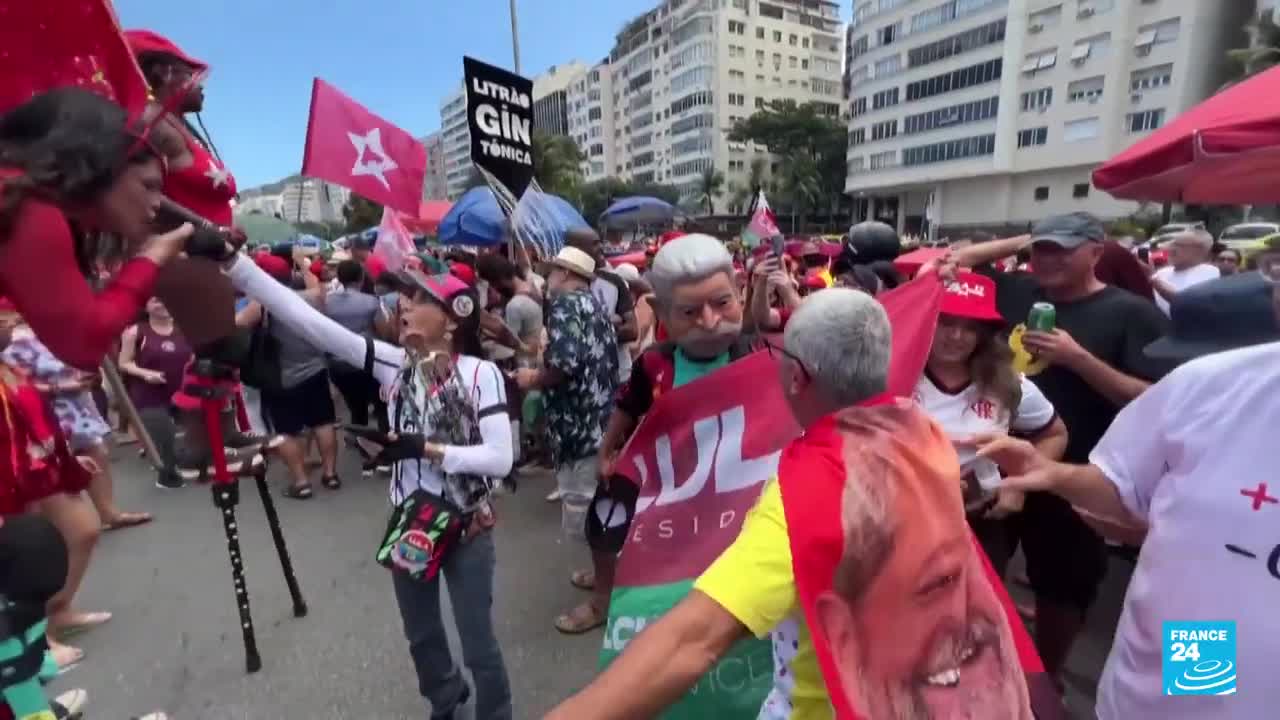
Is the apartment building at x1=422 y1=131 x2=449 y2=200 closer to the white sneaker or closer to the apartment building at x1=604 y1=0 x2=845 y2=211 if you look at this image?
the apartment building at x1=604 y1=0 x2=845 y2=211

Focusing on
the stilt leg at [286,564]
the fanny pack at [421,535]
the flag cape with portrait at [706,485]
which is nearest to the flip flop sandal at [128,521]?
the stilt leg at [286,564]

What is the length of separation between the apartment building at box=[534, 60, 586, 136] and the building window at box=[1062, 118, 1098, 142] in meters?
76.1

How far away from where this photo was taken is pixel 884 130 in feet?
183

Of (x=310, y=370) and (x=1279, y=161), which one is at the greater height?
(x=1279, y=161)

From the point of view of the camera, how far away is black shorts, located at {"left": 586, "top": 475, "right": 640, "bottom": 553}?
2793 mm

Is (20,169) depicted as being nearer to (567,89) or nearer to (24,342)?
(24,342)

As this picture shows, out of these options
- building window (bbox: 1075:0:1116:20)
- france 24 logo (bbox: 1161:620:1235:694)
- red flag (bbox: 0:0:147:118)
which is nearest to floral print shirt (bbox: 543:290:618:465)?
red flag (bbox: 0:0:147:118)

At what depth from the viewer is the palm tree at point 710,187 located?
75938 mm

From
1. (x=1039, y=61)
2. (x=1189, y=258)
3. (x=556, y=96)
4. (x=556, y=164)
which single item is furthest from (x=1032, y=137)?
(x=556, y=96)

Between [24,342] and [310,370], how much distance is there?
6.15 ft

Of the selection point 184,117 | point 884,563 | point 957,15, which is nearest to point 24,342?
point 184,117

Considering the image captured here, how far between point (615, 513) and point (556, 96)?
114038mm

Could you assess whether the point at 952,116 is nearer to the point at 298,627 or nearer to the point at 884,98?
the point at 884,98

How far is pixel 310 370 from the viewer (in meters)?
5.88
